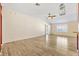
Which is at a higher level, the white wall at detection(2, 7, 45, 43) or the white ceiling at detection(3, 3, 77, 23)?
the white ceiling at detection(3, 3, 77, 23)

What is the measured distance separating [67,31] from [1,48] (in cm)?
131

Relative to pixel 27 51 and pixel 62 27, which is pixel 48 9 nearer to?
pixel 62 27

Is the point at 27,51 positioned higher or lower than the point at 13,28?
lower

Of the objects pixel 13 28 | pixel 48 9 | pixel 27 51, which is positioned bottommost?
pixel 27 51

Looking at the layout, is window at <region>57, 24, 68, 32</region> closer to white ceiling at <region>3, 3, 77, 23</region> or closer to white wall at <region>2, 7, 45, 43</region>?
white ceiling at <region>3, 3, 77, 23</region>

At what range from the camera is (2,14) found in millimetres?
2305

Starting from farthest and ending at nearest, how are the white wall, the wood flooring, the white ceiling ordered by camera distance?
1. the wood flooring
2. the white wall
3. the white ceiling

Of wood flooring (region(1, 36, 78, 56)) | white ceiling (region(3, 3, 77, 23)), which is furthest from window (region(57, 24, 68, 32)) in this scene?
wood flooring (region(1, 36, 78, 56))

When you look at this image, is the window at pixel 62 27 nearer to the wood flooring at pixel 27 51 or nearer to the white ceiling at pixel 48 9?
the white ceiling at pixel 48 9

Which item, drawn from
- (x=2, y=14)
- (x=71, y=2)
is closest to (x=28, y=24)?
(x=2, y=14)

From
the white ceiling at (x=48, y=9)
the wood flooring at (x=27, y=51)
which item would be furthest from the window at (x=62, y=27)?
the wood flooring at (x=27, y=51)

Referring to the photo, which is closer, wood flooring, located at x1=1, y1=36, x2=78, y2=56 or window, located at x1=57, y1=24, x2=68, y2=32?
window, located at x1=57, y1=24, x2=68, y2=32

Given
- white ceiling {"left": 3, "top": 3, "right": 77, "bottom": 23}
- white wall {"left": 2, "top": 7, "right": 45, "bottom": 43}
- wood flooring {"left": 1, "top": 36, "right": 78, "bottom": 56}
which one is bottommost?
wood flooring {"left": 1, "top": 36, "right": 78, "bottom": 56}

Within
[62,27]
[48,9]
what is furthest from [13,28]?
[62,27]
